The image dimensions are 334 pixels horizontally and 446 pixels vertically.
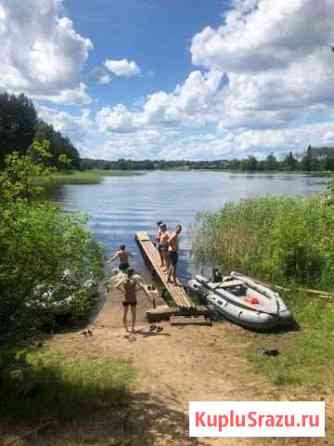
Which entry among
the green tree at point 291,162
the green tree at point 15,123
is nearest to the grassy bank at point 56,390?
the green tree at point 15,123

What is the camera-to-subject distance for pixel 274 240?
46.5 feet

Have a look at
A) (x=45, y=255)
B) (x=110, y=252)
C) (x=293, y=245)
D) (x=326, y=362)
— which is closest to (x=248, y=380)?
(x=326, y=362)

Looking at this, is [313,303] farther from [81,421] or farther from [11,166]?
[11,166]

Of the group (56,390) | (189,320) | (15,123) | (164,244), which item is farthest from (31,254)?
(15,123)

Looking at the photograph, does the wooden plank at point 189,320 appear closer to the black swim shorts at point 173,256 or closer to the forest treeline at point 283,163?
the black swim shorts at point 173,256

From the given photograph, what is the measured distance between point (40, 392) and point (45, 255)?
6.12 feet

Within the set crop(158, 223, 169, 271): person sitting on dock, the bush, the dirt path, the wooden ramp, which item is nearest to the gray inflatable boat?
the dirt path

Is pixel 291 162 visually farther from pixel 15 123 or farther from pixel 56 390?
pixel 56 390

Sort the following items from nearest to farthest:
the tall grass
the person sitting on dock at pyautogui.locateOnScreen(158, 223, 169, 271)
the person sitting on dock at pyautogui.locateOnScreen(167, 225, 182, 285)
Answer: the tall grass, the person sitting on dock at pyautogui.locateOnScreen(167, 225, 182, 285), the person sitting on dock at pyautogui.locateOnScreen(158, 223, 169, 271)

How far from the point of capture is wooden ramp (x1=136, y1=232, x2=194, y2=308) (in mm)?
12539

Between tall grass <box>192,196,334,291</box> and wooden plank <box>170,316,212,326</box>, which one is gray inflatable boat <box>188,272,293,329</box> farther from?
tall grass <box>192,196,334,291</box>

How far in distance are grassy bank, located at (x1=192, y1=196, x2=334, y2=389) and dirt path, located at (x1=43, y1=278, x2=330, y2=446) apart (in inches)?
20.9

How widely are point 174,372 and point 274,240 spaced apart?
8027mm

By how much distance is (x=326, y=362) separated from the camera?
297 inches
